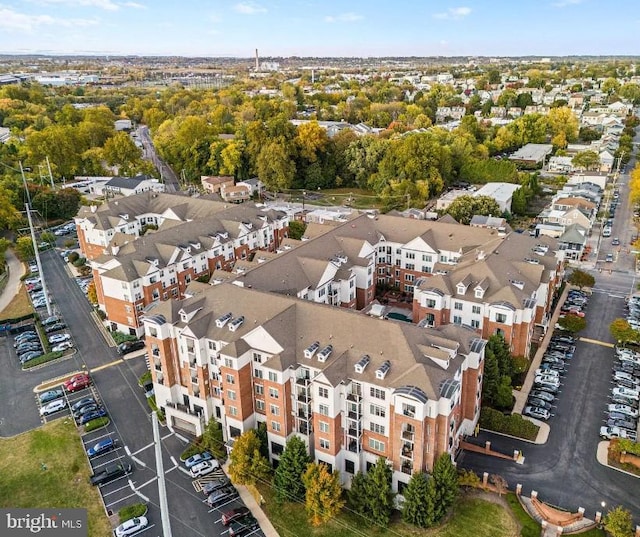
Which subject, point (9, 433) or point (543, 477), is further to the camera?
point (9, 433)

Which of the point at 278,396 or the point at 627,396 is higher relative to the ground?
the point at 278,396

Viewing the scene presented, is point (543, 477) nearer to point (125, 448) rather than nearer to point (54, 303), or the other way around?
point (125, 448)

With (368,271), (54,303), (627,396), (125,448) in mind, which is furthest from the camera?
(54,303)

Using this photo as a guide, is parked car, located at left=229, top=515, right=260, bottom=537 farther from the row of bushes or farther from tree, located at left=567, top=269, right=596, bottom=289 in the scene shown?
tree, located at left=567, top=269, right=596, bottom=289

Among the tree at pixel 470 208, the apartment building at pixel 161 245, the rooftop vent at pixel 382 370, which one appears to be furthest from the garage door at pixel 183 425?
the tree at pixel 470 208

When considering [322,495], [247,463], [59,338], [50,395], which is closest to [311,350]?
[247,463]

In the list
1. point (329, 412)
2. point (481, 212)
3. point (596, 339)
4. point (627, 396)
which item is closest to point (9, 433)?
point (329, 412)
